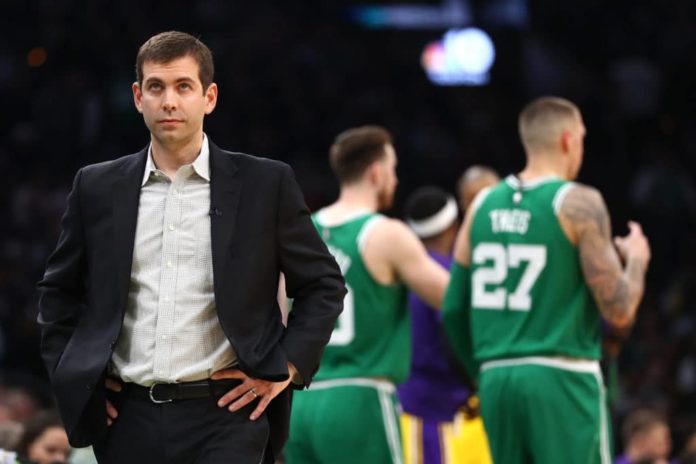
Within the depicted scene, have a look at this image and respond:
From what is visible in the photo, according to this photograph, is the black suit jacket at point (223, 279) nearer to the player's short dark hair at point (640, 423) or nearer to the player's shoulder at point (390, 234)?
the player's shoulder at point (390, 234)

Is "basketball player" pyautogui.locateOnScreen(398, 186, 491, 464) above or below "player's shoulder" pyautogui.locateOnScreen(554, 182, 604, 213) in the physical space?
below

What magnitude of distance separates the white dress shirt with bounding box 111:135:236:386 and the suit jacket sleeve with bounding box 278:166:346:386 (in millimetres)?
229

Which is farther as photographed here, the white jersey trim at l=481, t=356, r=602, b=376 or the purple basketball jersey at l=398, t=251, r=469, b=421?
the purple basketball jersey at l=398, t=251, r=469, b=421

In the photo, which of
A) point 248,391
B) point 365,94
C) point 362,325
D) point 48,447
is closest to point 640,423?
point 362,325


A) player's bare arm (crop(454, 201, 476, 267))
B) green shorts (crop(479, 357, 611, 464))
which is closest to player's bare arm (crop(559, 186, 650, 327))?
A: green shorts (crop(479, 357, 611, 464))

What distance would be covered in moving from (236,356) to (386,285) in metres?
2.99

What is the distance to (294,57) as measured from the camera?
58.6 feet

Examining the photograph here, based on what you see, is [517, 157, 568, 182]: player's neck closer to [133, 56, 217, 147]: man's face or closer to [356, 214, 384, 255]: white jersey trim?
[356, 214, 384, 255]: white jersey trim

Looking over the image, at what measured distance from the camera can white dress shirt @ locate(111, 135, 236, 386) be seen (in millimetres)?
4727

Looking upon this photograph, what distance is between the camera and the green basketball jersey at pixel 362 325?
24.8ft

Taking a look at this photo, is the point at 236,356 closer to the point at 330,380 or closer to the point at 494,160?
the point at 330,380

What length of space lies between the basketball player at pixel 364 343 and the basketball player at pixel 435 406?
1.04m

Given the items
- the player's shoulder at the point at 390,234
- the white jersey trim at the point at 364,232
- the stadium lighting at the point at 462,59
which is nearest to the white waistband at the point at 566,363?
the player's shoulder at the point at 390,234

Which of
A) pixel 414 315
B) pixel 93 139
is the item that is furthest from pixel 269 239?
pixel 93 139
